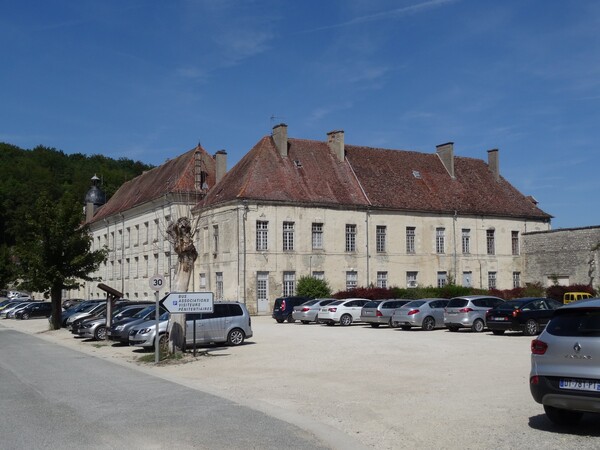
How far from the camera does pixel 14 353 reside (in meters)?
23.7

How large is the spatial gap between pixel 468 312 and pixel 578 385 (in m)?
20.1

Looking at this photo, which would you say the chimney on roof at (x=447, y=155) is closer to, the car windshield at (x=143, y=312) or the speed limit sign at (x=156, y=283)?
the car windshield at (x=143, y=312)

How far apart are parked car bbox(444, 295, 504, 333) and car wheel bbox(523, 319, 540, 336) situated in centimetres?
305

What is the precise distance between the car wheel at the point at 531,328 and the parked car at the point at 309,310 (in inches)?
520

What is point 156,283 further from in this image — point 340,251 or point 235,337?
point 340,251

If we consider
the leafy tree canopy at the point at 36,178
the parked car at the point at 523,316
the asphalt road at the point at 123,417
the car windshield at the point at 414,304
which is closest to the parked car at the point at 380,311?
the car windshield at the point at 414,304

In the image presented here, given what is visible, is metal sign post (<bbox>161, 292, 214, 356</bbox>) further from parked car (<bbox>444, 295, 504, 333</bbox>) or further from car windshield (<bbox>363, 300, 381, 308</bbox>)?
car windshield (<bbox>363, 300, 381, 308</bbox>)

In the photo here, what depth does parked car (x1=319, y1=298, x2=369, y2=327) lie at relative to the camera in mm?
35625

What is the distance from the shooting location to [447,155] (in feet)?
194

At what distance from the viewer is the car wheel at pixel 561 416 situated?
936 cm

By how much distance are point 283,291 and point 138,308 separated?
18.9 meters

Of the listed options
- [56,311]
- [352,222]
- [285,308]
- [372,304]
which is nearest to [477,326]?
[372,304]

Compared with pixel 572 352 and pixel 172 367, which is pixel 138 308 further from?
pixel 572 352

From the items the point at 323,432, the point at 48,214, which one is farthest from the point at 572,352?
the point at 48,214
